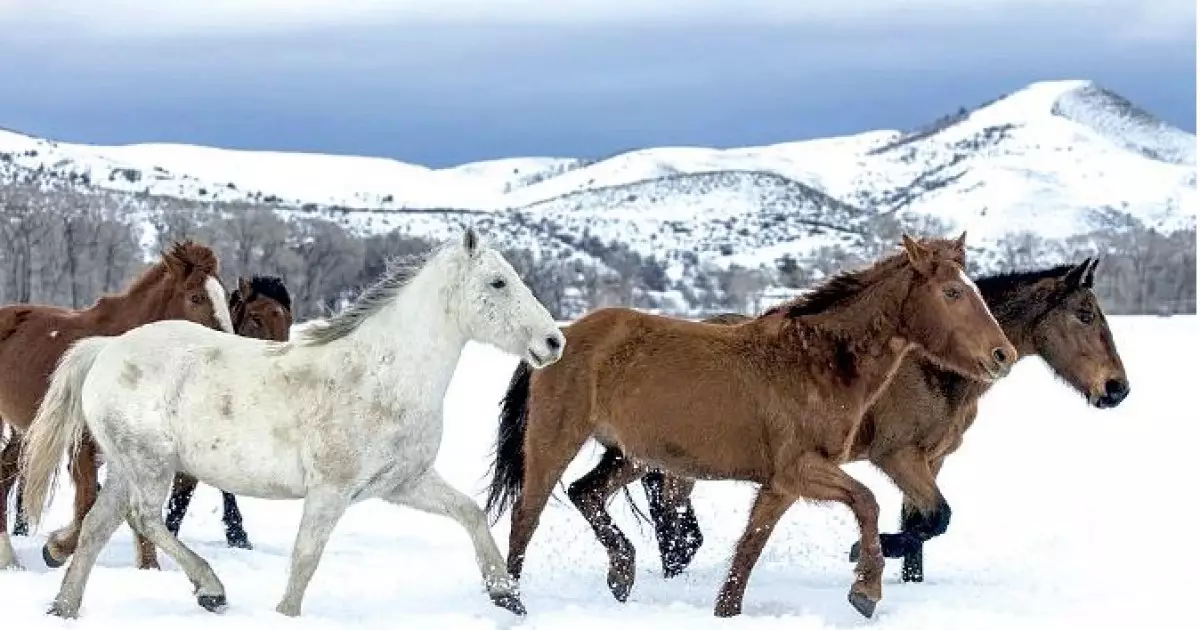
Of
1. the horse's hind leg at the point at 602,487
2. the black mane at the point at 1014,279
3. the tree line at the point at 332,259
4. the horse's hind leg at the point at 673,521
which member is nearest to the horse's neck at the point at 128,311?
the horse's hind leg at the point at 602,487

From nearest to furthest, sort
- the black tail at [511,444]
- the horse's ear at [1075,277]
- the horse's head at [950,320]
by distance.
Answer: the horse's head at [950,320] → the black tail at [511,444] → the horse's ear at [1075,277]

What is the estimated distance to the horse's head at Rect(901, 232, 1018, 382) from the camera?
21.5ft

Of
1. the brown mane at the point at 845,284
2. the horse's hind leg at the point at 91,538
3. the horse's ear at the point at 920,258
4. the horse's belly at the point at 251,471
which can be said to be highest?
the horse's ear at the point at 920,258

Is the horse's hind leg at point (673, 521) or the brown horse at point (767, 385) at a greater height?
the brown horse at point (767, 385)

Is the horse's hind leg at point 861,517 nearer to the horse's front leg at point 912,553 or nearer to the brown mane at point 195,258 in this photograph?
the horse's front leg at point 912,553

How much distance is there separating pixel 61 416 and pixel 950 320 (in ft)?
13.3

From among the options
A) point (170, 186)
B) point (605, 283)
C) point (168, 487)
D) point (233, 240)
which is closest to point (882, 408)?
point (168, 487)

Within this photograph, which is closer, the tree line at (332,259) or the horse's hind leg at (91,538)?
the horse's hind leg at (91,538)

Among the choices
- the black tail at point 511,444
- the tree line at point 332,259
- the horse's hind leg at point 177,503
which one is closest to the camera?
the black tail at point 511,444

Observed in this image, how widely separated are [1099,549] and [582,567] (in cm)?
338

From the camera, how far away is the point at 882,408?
7.81 m

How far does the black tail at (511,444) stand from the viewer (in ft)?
26.0

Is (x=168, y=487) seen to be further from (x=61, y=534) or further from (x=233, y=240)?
(x=233, y=240)

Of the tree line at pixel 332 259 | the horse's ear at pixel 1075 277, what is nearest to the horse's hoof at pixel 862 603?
the horse's ear at pixel 1075 277
